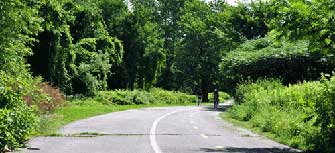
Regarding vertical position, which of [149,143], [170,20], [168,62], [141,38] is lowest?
[149,143]

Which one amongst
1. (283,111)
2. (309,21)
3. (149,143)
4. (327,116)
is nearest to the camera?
(309,21)

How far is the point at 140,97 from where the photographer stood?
6406 cm

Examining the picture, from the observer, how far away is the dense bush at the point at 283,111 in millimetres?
16234

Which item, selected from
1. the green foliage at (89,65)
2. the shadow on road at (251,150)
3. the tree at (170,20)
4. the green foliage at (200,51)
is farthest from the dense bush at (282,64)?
the tree at (170,20)

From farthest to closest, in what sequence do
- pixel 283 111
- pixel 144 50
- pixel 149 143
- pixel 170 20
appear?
pixel 170 20 → pixel 144 50 → pixel 283 111 → pixel 149 143

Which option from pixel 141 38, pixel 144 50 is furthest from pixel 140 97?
pixel 144 50

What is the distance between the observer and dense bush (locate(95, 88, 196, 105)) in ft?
190

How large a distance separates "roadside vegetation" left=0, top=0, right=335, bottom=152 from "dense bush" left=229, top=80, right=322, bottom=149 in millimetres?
66

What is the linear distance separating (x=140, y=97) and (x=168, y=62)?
38.4m

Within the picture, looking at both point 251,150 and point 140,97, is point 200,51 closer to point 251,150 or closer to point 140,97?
point 140,97

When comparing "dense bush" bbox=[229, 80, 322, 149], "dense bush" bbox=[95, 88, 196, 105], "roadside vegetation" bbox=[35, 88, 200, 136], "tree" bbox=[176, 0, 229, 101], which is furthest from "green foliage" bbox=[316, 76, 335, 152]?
"tree" bbox=[176, 0, 229, 101]

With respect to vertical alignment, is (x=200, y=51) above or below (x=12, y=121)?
above

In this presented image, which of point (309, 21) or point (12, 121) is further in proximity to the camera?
point (309, 21)

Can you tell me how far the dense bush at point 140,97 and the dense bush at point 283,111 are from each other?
23307 mm
